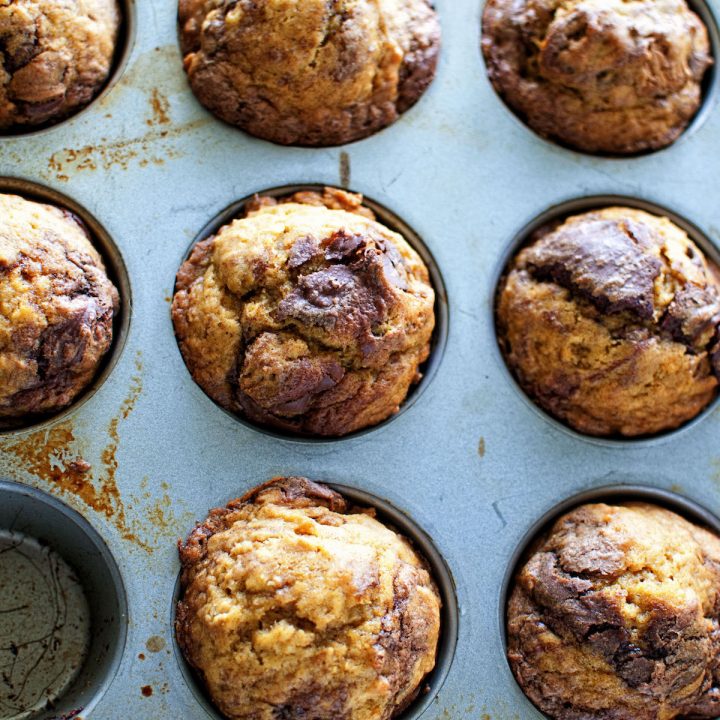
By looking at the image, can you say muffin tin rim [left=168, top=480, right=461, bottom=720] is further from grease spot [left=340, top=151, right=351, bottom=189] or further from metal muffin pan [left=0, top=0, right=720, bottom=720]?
grease spot [left=340, top=151, right=351, bottom=189]

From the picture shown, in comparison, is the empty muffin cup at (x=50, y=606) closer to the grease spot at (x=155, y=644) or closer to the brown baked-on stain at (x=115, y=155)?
the grease spot at (x=155, y=644)

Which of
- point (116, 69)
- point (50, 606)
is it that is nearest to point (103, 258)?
point (116, 69)

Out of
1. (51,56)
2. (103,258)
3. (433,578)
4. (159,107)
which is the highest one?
(51,56)

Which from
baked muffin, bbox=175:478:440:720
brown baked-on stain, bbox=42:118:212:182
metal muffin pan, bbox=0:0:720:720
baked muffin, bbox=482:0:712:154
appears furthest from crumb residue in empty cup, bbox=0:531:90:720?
baked muffin, bbox=482:0:712:154

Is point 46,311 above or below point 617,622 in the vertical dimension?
above

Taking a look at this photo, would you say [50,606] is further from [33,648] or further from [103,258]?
[103,258]

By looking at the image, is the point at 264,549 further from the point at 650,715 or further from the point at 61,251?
the point at 650,715

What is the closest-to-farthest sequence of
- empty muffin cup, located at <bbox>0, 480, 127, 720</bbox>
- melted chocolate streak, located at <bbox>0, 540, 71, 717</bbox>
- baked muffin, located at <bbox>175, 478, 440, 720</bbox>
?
baked muffin, located at <bbox>175, 478, 440, 720</bbox> → empty muffin cup, located at <bbox>0, 480, 127, 720</bbox> → melted chocolate streak, located at <bbox>0, 540, 71, 717</bbox>

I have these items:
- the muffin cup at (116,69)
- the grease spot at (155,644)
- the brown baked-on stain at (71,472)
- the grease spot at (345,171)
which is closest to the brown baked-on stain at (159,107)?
the muffin cup at (116,69)
